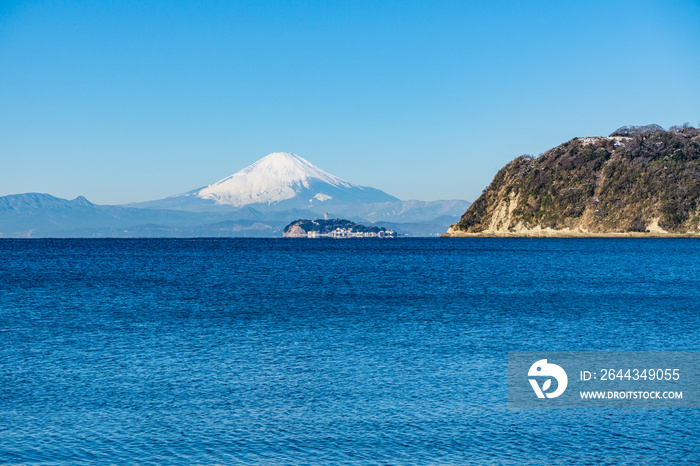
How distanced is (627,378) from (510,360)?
4.84 m

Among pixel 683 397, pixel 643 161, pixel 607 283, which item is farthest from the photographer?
pixel 643 161

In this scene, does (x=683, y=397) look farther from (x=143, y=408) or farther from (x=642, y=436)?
(x=143, y=408)

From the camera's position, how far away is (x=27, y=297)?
54562 millimetres

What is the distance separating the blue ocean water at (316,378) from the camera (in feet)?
56.7

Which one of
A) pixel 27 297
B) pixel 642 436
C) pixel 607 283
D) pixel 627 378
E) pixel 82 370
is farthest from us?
pixel 607 283

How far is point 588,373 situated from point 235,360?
14.0 meters

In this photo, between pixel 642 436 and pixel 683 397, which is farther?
pixel 683 397

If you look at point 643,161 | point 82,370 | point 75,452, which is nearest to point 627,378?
point 75,452

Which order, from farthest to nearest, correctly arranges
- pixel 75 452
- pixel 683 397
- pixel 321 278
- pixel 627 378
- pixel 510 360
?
pixel 321 278, pixel 510 360, pixel 627 378, pixel 683 397, pixel 75 452

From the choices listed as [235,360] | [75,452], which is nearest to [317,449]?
[75,452]

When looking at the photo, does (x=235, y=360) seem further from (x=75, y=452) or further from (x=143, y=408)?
(x=75, y=452)

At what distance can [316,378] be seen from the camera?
80.5 ft

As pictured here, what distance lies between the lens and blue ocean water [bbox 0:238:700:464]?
56.7ft

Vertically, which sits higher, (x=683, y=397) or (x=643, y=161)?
(x=643, y=161)
